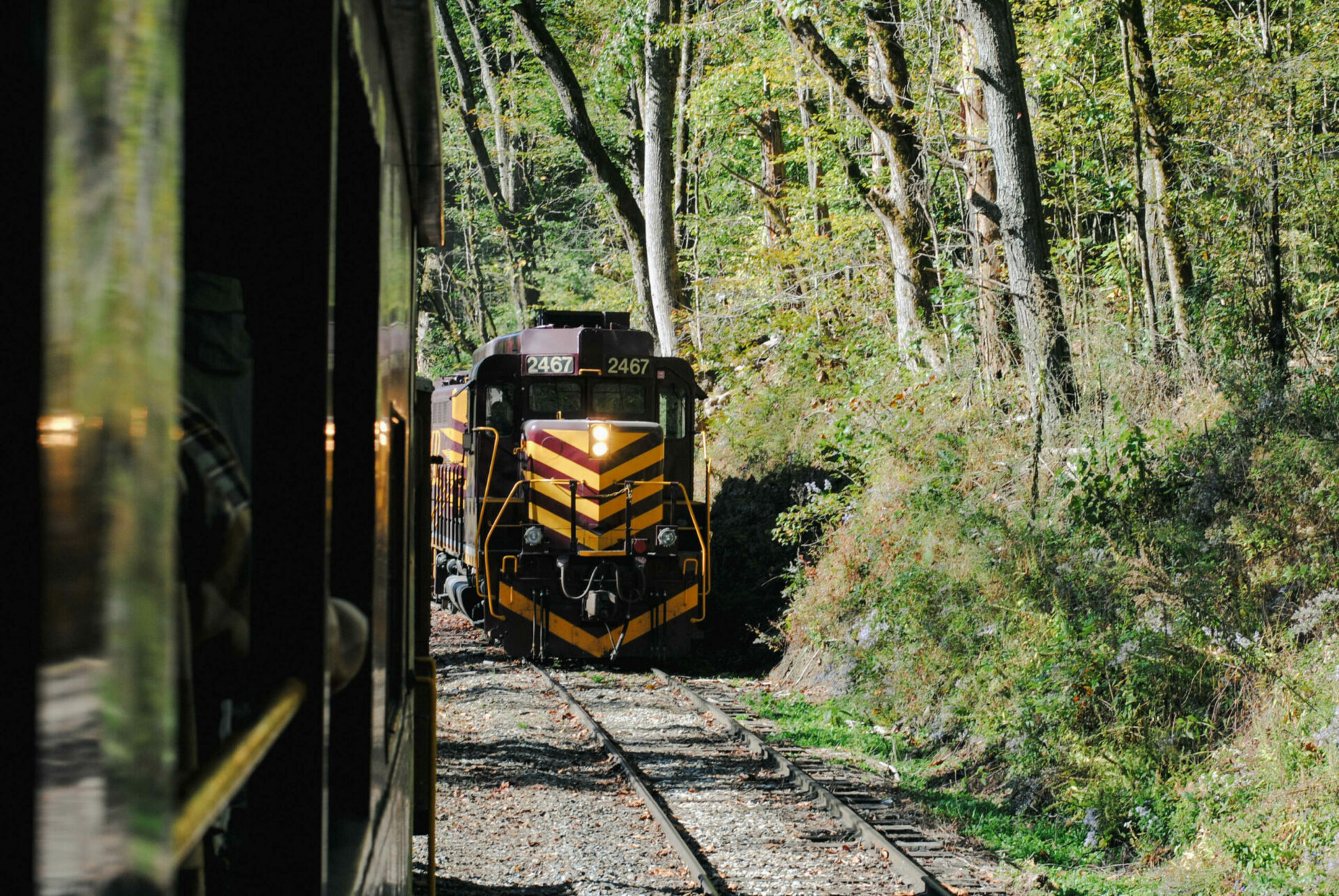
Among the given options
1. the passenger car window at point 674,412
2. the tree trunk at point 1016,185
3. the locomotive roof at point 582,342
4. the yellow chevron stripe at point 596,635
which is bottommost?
the yellow chevron stripe at point 596,635

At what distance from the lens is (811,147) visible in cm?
1928

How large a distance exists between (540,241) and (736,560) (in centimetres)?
2392

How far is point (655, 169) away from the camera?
62.5 ft

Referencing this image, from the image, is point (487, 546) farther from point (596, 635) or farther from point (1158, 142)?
point (1158, 142)

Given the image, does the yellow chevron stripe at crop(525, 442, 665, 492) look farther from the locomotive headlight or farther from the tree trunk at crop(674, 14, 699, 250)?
the tree trunk at crop(674, 14, 699, 250)

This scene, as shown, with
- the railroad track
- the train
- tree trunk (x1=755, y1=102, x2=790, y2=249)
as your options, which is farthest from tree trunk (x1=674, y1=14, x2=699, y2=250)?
the train

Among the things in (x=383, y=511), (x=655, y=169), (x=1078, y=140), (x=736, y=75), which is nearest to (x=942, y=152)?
(x=1078, y=140)

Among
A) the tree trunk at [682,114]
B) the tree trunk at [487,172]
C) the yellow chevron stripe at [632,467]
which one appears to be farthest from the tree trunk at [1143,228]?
the tree trunk at [487,172]

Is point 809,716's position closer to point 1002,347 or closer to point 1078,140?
point 1002,347

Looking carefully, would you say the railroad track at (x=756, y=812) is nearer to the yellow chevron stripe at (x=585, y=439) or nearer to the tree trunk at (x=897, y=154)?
the yellow chevron stripe at (x=585, y=439)

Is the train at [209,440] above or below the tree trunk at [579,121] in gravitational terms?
below

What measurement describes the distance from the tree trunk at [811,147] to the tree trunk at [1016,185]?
217 inches

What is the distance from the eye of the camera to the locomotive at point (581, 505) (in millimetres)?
13242

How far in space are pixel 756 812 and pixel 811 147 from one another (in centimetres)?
1391
